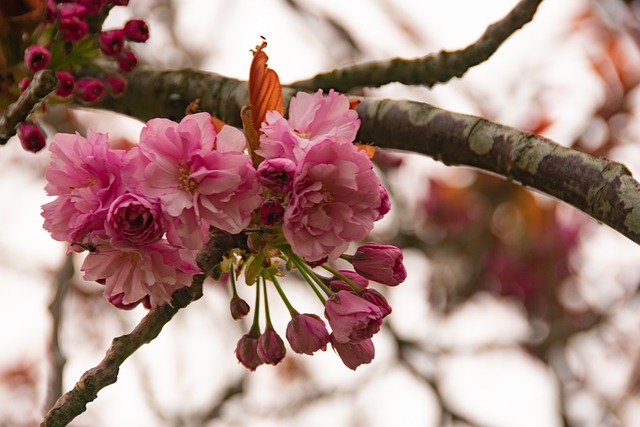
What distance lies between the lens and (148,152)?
1032 mm

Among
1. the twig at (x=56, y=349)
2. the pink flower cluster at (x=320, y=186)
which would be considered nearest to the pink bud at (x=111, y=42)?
the pink flower cluster at (x=320, y=186)

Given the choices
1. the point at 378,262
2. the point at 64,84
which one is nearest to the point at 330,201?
the point at 378,262

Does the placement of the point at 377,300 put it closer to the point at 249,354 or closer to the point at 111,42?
the point at 249,354

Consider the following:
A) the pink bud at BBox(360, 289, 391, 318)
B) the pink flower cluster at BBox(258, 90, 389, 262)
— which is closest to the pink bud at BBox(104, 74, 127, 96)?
the pink flower cluster at BBox(258, 90, 389, 262)

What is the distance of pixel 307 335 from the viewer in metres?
1.18

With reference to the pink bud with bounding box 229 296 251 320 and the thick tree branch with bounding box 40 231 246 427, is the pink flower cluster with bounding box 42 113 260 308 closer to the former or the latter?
the thick tree branch with bounding box 40 231 246 427

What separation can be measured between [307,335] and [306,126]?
0.30 metres

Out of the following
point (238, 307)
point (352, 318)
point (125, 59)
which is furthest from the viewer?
point (125, 59)

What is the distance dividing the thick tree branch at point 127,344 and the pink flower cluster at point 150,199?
0.08ft

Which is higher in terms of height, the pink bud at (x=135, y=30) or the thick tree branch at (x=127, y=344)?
the pink bud at (x=135, y=30)

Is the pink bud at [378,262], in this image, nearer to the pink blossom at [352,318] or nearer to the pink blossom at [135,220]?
the pink blossom at [352,318]

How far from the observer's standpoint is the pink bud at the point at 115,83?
1.56 metres

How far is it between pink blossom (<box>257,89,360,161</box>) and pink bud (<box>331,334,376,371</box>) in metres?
0.29

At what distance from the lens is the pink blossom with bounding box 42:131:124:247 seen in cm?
104
